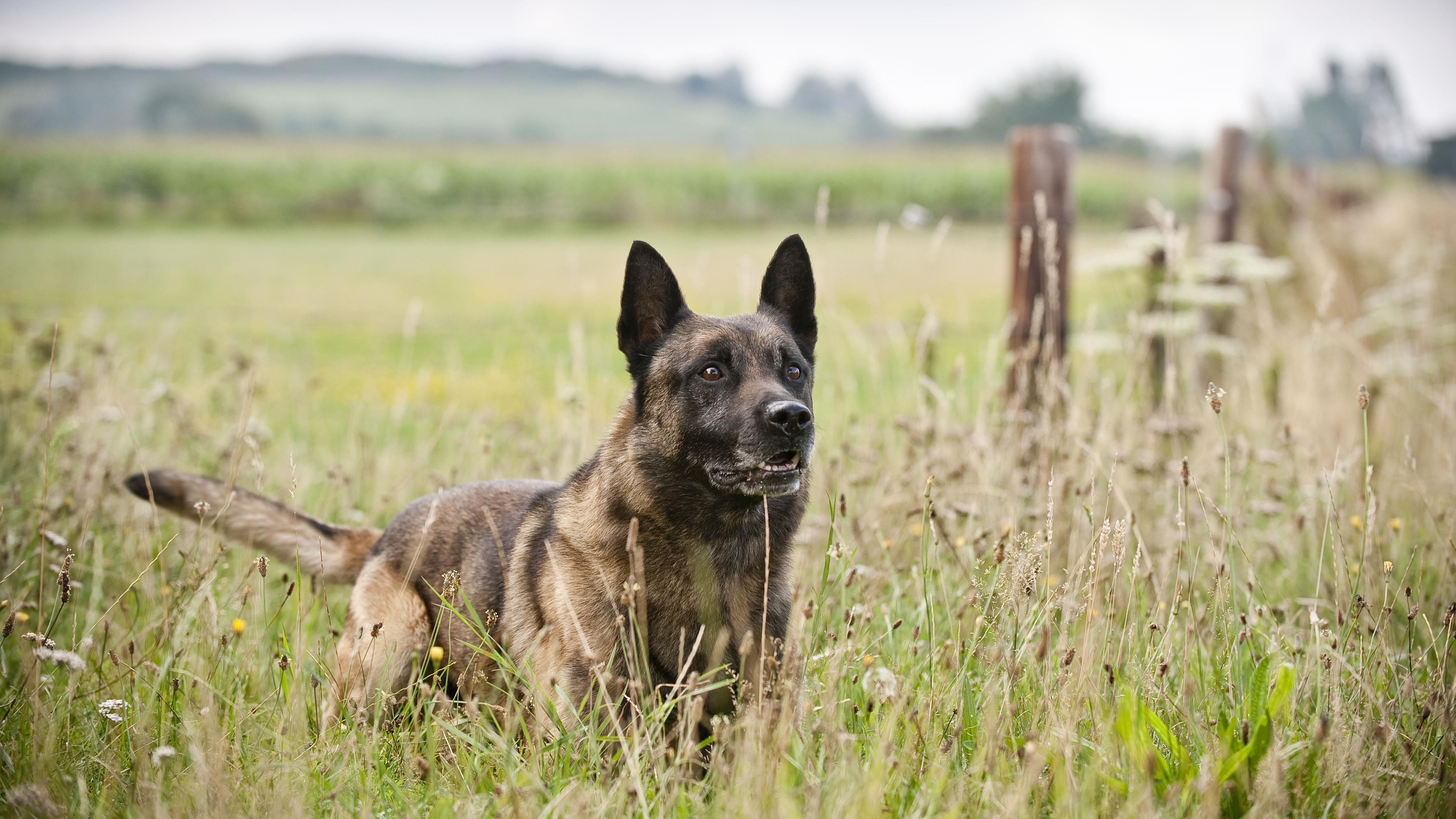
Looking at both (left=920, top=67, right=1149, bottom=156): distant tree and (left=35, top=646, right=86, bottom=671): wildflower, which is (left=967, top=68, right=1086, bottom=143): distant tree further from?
(left=35, top=646, right=86, bottom=671): wildflower

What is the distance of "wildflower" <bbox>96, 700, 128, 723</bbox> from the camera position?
246 cm

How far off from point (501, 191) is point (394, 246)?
17853 millimetres

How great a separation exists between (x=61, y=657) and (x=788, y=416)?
1951 mm

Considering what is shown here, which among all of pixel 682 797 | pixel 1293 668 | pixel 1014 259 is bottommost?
pixel 682 797

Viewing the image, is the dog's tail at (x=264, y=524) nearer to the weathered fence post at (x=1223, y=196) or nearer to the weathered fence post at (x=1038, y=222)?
the weathered fence post at (x=1038, y=222)

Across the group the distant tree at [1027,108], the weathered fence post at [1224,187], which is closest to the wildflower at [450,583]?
the weathered fence post at [1224,187]

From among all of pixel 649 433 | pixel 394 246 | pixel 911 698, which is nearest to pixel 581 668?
pixel 649 433

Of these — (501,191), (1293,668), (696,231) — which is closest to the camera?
(1293,668)

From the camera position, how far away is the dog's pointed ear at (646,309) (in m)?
3.11

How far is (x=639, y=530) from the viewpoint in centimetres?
286

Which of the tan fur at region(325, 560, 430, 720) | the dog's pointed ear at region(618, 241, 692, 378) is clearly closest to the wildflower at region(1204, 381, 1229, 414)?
the dog's pointed ear at region(618, 241, 692, 378)

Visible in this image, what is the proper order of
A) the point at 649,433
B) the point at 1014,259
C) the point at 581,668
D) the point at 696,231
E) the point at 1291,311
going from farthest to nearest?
1. the point at 696,231
2. the point at 1291,311
3. the point at 1014,259
4. the point at 649,433
5. the point at 581,668

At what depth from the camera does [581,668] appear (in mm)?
2678

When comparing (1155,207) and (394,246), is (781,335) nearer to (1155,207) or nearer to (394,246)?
(1155,207)
